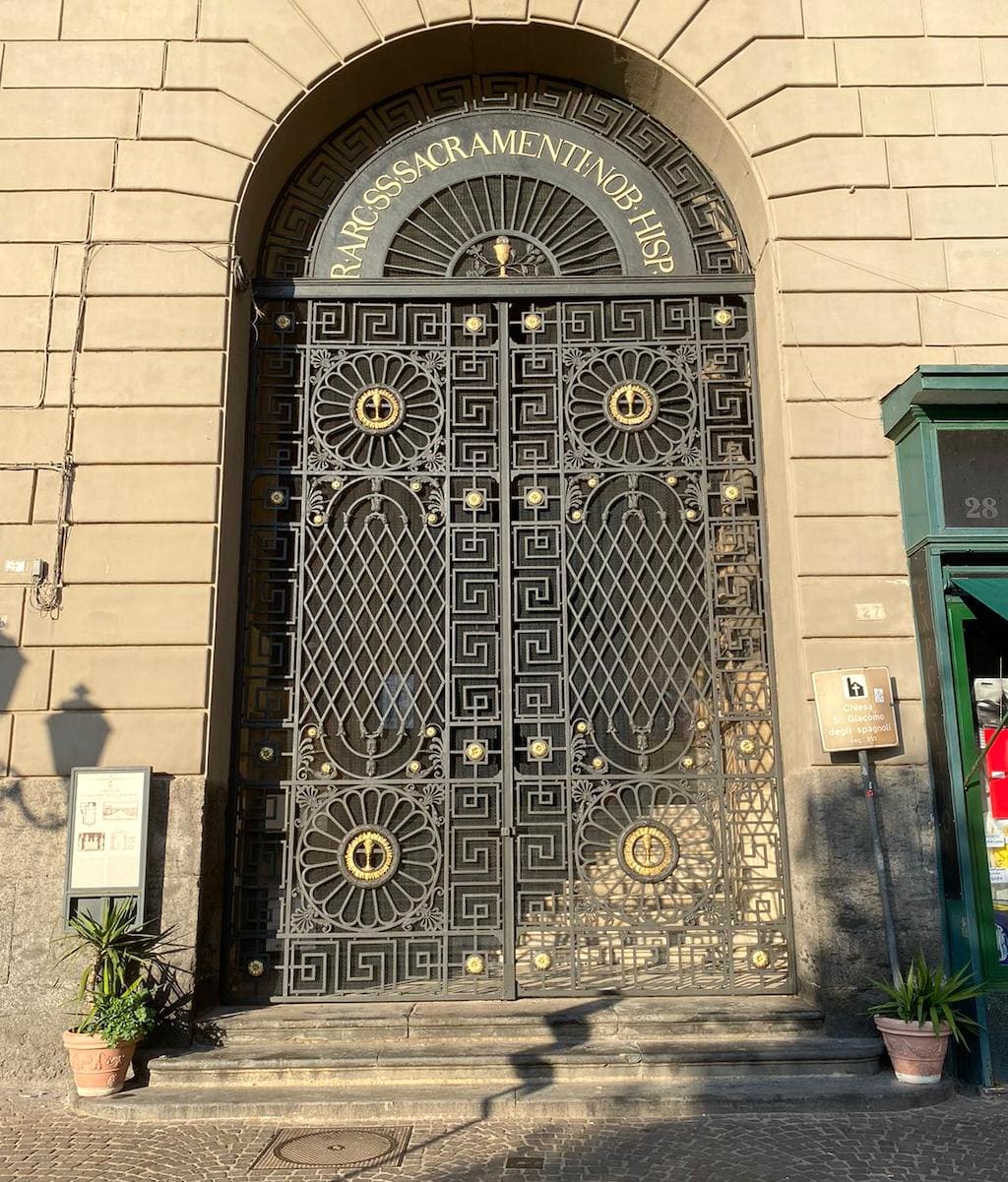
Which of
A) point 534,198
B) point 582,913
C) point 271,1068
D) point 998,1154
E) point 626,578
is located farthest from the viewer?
point 534,198

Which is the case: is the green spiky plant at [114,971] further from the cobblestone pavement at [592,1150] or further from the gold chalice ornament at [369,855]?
the gold chalice ornament at [369,855]

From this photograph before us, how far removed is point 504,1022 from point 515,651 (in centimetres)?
294

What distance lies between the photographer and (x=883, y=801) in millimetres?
7992

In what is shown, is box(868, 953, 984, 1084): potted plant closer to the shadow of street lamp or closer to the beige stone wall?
the beige stone wall

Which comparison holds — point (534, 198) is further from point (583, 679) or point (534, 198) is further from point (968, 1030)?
point (968, 1030)

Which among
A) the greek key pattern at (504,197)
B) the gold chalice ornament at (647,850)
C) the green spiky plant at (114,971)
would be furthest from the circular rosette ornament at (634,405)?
the green spiky plant at (114,971)

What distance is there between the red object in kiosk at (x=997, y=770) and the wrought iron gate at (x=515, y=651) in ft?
5.42

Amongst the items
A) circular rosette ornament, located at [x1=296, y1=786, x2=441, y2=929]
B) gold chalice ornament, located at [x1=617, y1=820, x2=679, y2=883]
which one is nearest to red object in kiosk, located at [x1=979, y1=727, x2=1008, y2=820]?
gold chalice ornament, located at [x1=617, y1=820, x2=679, y2=883]

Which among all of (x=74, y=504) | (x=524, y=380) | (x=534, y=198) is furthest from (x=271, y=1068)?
(x=534, y=198)

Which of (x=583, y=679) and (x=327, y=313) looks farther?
(x=327, y=313)

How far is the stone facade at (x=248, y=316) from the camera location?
26.3ft

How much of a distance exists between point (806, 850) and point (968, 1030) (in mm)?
1603

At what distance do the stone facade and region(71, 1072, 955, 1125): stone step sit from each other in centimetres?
80

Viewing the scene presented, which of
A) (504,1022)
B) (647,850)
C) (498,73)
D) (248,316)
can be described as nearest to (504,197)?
(498,73)
